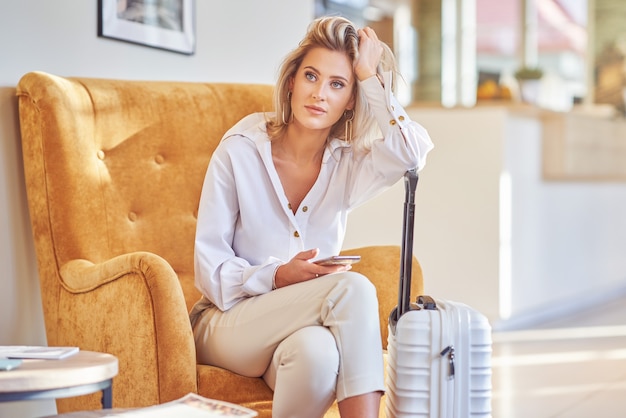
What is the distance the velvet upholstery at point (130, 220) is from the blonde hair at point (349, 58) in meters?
0.35

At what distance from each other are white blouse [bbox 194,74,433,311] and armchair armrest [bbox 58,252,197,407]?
0.18 m

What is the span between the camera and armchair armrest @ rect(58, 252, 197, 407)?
1.92 metres

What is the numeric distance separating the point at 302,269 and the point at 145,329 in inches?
14.0

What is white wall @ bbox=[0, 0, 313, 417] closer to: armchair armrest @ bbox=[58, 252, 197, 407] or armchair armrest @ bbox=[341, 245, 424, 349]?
armchair armrest @ bbox=[58, 252, 197, 407]

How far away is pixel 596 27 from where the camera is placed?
29.4 ft

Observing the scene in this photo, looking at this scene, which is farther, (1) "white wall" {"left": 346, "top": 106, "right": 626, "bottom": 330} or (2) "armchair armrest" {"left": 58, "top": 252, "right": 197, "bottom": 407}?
(1) "white wall" {"left": 346, "top": 106, "right": 626, "bottom": 330}

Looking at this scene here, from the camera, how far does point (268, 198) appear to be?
7.26 feet

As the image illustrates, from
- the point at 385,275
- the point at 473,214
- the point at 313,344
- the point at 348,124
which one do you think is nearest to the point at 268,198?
the point at 348,124

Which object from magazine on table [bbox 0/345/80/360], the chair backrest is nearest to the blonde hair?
the chair backrest

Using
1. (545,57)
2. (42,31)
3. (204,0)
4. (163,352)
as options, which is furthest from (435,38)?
(163,352)

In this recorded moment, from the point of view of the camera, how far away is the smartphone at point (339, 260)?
6.28 feet

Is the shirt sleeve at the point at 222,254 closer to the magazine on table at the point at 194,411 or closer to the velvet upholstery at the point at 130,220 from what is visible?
the velvet upholstery at the point at 130,220

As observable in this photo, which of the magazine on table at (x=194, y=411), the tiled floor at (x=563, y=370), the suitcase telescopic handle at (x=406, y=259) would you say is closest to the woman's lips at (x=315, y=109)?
the suitcase telescopic handle at (x=406, y=259)

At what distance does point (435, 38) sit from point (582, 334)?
16.9ft
